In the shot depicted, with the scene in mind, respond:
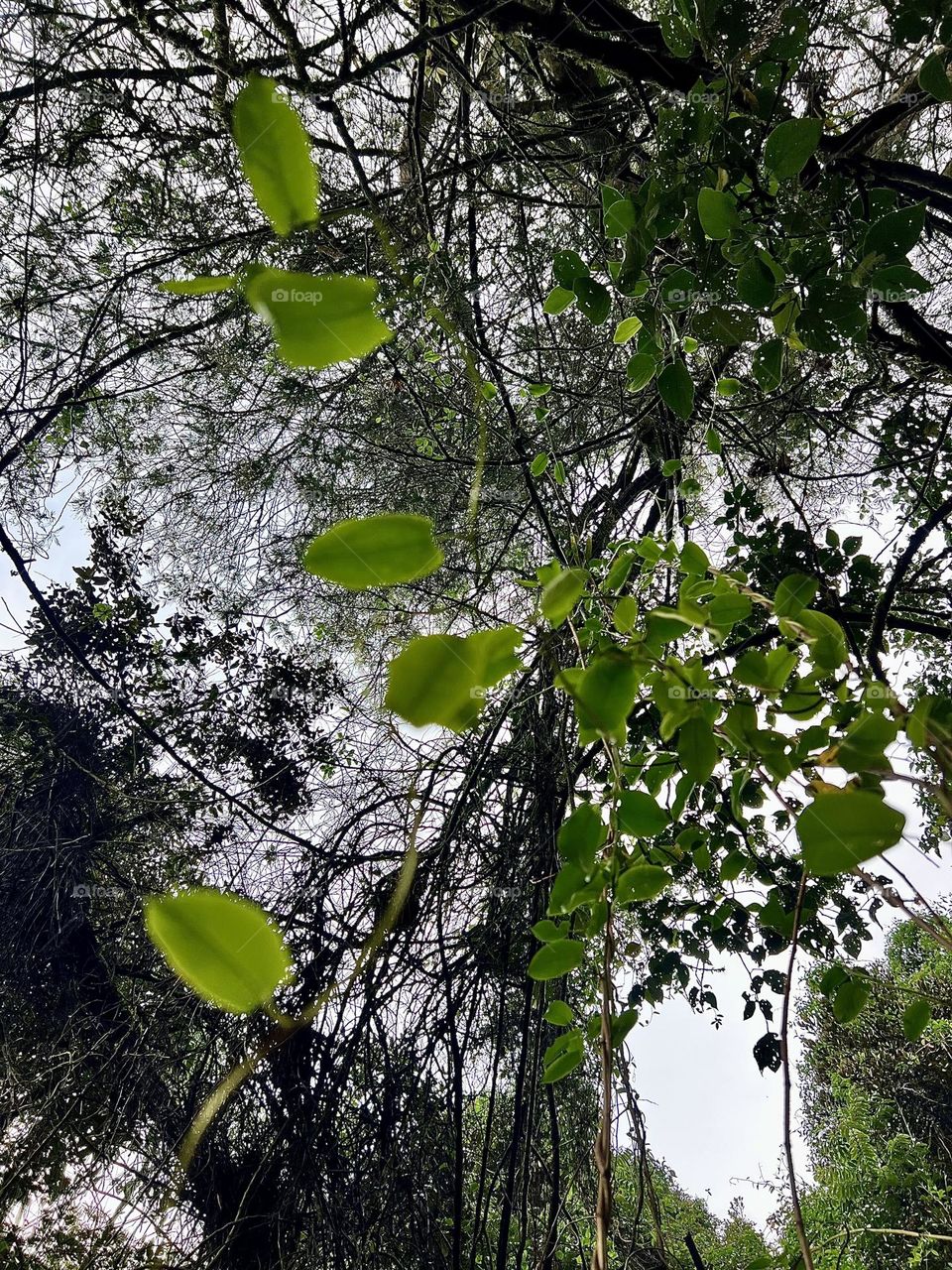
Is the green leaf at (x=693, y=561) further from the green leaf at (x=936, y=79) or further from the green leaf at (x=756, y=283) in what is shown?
the green leaf at (x=936, y=79)

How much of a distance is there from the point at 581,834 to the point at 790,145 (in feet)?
1.35

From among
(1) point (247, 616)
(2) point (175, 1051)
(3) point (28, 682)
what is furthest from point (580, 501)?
(3) point (28, 682)

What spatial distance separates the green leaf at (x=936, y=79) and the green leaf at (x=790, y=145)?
0.09m

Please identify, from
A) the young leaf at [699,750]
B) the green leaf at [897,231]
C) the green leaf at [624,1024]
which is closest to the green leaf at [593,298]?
the green leaf at [897,231]

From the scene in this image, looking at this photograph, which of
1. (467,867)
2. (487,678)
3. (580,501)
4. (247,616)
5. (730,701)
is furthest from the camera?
(247,616)

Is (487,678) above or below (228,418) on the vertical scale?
below

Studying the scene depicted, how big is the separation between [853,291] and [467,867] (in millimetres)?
842

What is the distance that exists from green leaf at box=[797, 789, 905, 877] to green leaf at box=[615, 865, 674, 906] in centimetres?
9

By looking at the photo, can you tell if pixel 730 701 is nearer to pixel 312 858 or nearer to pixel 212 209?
pixel 312 858

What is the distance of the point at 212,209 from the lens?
1.33 metres

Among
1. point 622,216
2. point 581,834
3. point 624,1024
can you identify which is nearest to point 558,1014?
point 624,1024

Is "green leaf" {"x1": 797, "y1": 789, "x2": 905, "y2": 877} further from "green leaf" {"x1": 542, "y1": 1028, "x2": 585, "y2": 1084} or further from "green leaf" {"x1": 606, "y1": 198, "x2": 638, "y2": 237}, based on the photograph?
"green leaf" {"x1": 606, "y1": 198, "x2": 638, "y2": 237}

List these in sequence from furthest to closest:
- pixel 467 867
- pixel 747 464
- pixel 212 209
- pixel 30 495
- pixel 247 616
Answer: pixel 247 616 < pixel 747 464 < pixel 30 495 < pixel 212 209 < pixel 467 867

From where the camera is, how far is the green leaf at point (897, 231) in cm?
40
